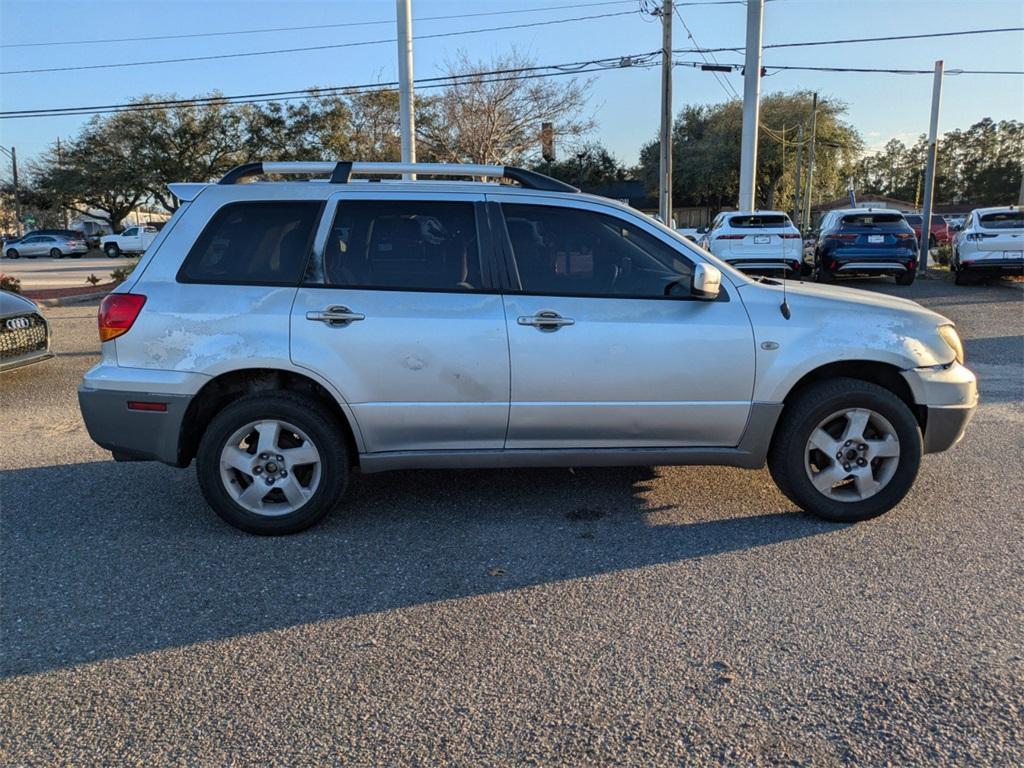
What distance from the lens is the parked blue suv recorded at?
647 inches

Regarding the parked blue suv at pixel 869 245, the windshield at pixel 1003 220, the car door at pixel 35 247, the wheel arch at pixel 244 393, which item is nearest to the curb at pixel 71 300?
the wheel arch at pixel 244 393

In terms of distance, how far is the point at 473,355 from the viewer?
4141 millimetres

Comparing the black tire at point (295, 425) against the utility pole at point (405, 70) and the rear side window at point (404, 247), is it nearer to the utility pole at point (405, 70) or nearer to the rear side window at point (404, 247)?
the rear side window at point (404, 247)

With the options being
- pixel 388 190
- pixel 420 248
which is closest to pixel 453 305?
pixel 420 248

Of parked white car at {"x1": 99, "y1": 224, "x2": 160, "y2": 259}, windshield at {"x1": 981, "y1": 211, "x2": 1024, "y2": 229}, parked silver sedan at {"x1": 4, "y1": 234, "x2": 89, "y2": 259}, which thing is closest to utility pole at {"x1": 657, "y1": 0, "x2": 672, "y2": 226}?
windshield at {"x1": 981, "y1": 211, "x2": 1024, "y2": 229}

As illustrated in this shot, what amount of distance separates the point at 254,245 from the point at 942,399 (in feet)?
12.8

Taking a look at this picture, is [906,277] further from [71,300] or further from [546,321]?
[71,300]

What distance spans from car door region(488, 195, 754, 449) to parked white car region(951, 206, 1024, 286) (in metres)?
15.3

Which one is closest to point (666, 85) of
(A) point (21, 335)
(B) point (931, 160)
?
(B) point (931, 160)

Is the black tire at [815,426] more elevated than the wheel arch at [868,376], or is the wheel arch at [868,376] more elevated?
the wheel arch at [868,376]

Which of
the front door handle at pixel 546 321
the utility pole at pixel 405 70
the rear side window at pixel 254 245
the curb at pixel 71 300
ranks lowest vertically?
the curb at pixel 71 300

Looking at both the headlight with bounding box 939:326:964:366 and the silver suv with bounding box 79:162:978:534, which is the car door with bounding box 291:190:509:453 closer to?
the silver suv with bounding box 79:162:978:534

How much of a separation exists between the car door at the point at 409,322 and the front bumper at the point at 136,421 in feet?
2.44

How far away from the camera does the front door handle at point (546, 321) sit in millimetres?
4156
